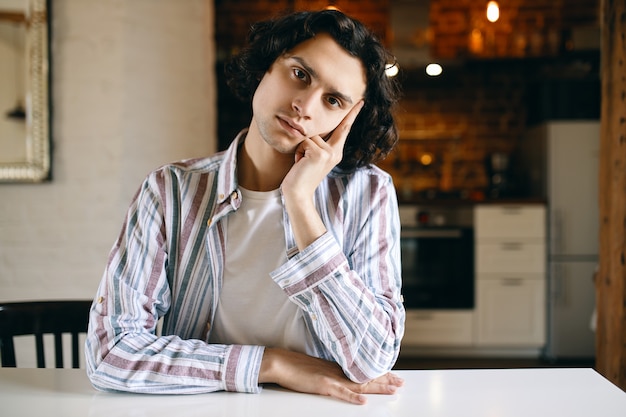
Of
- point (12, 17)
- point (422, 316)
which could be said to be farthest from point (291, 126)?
point (422, 316)

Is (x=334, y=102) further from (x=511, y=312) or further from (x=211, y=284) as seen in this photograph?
(x=511, y=312)

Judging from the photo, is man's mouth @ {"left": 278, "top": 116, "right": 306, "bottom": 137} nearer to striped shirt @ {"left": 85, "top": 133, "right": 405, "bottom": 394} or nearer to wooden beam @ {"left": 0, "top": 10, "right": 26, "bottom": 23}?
striped shirt @ {"left": 85, "top": 133, "right": 405, "bottom": 394}

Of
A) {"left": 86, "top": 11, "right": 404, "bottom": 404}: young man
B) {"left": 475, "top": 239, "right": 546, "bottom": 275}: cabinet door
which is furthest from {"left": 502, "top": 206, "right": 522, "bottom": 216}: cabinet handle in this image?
{"left": 86, "top": 11, "right": 404, "bottom": 404}: young man

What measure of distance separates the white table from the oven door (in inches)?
118

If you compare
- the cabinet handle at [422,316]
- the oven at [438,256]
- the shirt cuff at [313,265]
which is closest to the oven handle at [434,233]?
the oven at [438,256]

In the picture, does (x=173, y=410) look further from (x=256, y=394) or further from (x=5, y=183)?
(x=5, y=183)

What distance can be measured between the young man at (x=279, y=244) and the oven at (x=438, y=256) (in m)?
2.77

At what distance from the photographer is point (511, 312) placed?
3982 mm

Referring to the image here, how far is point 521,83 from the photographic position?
4.62 m

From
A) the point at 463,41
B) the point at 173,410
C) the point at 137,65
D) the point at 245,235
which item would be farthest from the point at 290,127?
the point at 463,41

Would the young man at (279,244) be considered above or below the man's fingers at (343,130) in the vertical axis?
below

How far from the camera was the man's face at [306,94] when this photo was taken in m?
1.21

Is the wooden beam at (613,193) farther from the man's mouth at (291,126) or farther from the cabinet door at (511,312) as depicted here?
the cabinet door at (511,312)

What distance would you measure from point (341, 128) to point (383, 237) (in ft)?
0.86
